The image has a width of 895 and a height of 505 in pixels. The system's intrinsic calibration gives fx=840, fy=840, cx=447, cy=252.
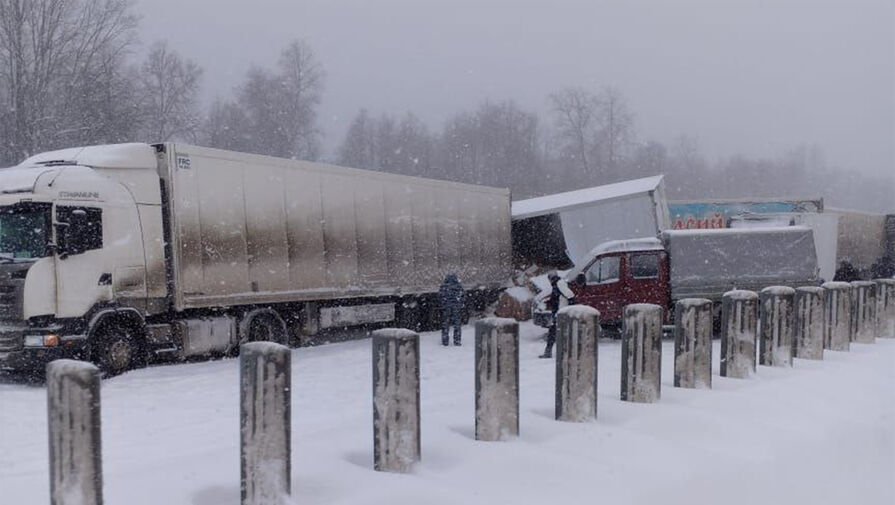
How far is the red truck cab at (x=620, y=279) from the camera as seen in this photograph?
17.9 metres

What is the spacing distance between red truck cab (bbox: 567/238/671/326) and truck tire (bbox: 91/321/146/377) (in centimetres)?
917

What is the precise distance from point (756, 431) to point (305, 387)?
6.27 meters

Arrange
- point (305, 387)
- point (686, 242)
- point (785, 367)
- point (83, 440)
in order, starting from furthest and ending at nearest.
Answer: point (686, 242) → point (305, 387) → point (785, 367) → point (83, 440)

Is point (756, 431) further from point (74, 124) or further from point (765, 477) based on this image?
point (74, 124)

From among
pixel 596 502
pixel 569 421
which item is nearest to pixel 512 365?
pixel 569 421

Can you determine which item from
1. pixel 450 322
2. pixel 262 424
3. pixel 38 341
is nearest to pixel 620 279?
pixel 450 322

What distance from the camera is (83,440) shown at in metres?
4.17

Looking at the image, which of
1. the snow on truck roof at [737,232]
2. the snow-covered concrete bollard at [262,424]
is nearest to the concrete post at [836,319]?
the snow on truck roof at [737,232]

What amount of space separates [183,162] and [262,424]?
31.6 feet

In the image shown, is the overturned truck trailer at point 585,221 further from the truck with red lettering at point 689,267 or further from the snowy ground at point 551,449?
the snowy ground at point 551,449

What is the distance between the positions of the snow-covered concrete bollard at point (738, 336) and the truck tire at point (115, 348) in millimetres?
8674

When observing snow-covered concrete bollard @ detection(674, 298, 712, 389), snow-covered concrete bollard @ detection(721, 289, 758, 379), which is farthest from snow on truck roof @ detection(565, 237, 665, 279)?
snow-covered concrete bollard @ detection(674, 298, 712, 389)

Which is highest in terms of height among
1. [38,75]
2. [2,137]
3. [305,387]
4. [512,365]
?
[38,75]

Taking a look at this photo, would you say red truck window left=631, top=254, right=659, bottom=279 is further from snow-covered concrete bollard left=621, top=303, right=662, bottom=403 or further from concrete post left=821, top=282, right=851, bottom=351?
snow-covered concrete bollard left=621, top=303, right=662, bottom=403
